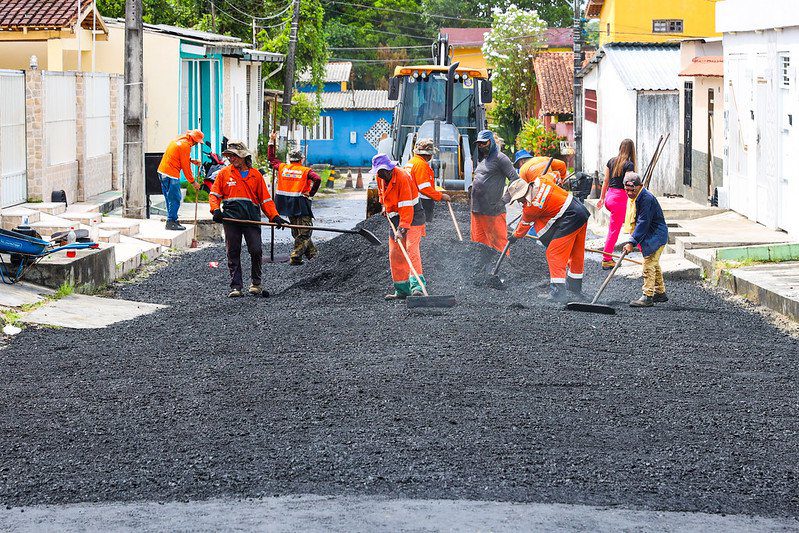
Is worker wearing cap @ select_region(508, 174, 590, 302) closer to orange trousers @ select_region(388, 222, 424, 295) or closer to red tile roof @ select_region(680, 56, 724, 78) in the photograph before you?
orange trousers @ select_region(388, 222, 424, 295)

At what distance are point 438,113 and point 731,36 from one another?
5.55 metres

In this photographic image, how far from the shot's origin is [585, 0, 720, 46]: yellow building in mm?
40750

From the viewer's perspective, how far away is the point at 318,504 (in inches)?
246

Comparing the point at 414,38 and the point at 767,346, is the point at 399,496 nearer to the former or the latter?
the point at 767,346

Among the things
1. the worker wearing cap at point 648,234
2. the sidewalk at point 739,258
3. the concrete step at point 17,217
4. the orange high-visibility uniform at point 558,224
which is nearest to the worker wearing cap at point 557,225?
the orange high-visibility uniform at point 558,224

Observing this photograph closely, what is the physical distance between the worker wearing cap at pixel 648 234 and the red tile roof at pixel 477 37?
50.3 metres

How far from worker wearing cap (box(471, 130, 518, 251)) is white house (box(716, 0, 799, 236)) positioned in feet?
14.8

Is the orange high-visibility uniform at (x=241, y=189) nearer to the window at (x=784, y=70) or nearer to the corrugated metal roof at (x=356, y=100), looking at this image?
the window at (x=784, y=70)

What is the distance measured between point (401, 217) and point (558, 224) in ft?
5.21

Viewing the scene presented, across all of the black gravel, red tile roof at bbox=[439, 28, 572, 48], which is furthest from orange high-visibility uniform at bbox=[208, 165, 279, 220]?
red tile roof at bbox=[439, 28, 572, 48]

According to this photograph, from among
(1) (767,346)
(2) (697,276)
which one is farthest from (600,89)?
(1) (767,346)

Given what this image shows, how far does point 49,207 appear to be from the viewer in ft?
58.6

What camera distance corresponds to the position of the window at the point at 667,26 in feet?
135

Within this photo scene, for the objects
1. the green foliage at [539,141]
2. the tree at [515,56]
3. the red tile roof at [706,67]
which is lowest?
the green foliage at [539,141]
